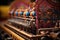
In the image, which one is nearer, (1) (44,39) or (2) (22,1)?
(1) (44,39)

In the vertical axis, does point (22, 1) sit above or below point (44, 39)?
above

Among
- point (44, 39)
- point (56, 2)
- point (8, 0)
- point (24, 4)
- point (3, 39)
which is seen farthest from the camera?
point (8, 0)

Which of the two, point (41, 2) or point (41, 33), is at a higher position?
point (41, 2)

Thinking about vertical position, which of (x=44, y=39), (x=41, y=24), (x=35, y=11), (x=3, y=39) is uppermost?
(x=35, y=11)

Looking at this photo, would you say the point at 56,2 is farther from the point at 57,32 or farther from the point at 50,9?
the point at 57,32

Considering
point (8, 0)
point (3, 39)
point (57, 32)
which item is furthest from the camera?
point (8, 0)

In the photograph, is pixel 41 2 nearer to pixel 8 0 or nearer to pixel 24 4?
pixel 24 4

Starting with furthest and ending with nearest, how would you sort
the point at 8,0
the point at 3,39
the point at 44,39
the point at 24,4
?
the point at 8,0 < the point at 24,4 < the point at 3,39 < the point at 44,39

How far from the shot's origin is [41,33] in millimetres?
2594

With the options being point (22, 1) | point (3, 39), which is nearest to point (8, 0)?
point (22, 1)

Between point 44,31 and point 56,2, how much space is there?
1.93 feet

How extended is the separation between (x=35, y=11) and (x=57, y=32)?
50 centimetres

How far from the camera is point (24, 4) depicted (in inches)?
189

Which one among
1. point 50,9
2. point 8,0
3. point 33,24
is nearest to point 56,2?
point 50,9
